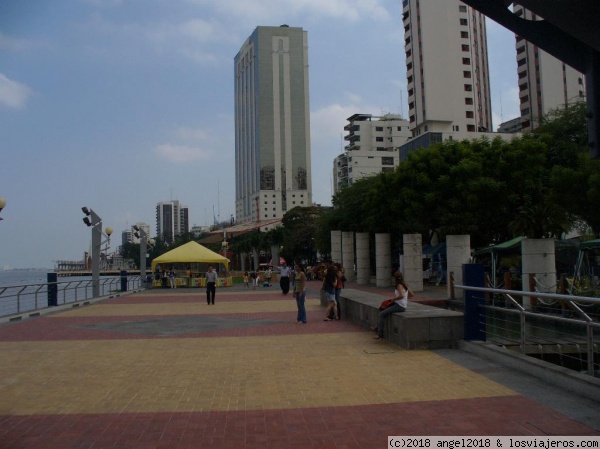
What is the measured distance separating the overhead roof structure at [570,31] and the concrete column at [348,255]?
124 ft

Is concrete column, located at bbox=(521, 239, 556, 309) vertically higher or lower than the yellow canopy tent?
lower

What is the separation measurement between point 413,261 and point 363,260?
415 inches

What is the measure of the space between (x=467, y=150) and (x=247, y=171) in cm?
15048

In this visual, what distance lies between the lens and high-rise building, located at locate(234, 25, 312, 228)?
157375mm

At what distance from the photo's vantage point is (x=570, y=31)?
4141mm

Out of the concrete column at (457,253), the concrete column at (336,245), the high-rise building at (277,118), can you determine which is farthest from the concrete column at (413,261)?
the high-rise building at (277,118)

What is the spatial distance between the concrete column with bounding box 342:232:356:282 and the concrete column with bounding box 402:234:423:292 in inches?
558

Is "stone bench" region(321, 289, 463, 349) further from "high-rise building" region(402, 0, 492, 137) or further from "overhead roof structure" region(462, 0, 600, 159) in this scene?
"high-rise building" region(402, 0, 492, 137)

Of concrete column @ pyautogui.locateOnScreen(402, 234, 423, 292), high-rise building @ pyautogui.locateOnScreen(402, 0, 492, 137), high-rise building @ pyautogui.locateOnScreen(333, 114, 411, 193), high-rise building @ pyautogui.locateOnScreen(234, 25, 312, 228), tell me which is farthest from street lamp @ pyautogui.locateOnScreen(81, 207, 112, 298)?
high-rise building @ pyautogui.locateOnScreen(234, 25, 312, 228)

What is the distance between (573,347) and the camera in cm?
1007

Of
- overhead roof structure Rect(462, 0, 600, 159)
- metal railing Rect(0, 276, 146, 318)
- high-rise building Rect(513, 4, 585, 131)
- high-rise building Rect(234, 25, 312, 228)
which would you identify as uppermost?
high-rise building Rect(234, 25, 312, 228)

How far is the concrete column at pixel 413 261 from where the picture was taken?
2788cm

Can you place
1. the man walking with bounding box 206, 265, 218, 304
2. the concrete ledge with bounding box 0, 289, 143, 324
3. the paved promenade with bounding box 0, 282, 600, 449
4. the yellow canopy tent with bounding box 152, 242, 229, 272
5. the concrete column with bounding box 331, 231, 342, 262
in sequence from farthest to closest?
the concrete column with bounding box 331, 231, 342, 262 < the yellow canopy tent with bounding box 152, 242, 229, 272 < the man walking with bounding box 206, 265, 218, 304 < the concrete ledge with bounding box 0, 289, 143, 324 < the paved promenade with bounding box 0, 282, 600, 449

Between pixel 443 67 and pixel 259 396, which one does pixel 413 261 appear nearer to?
pixel 259 396
